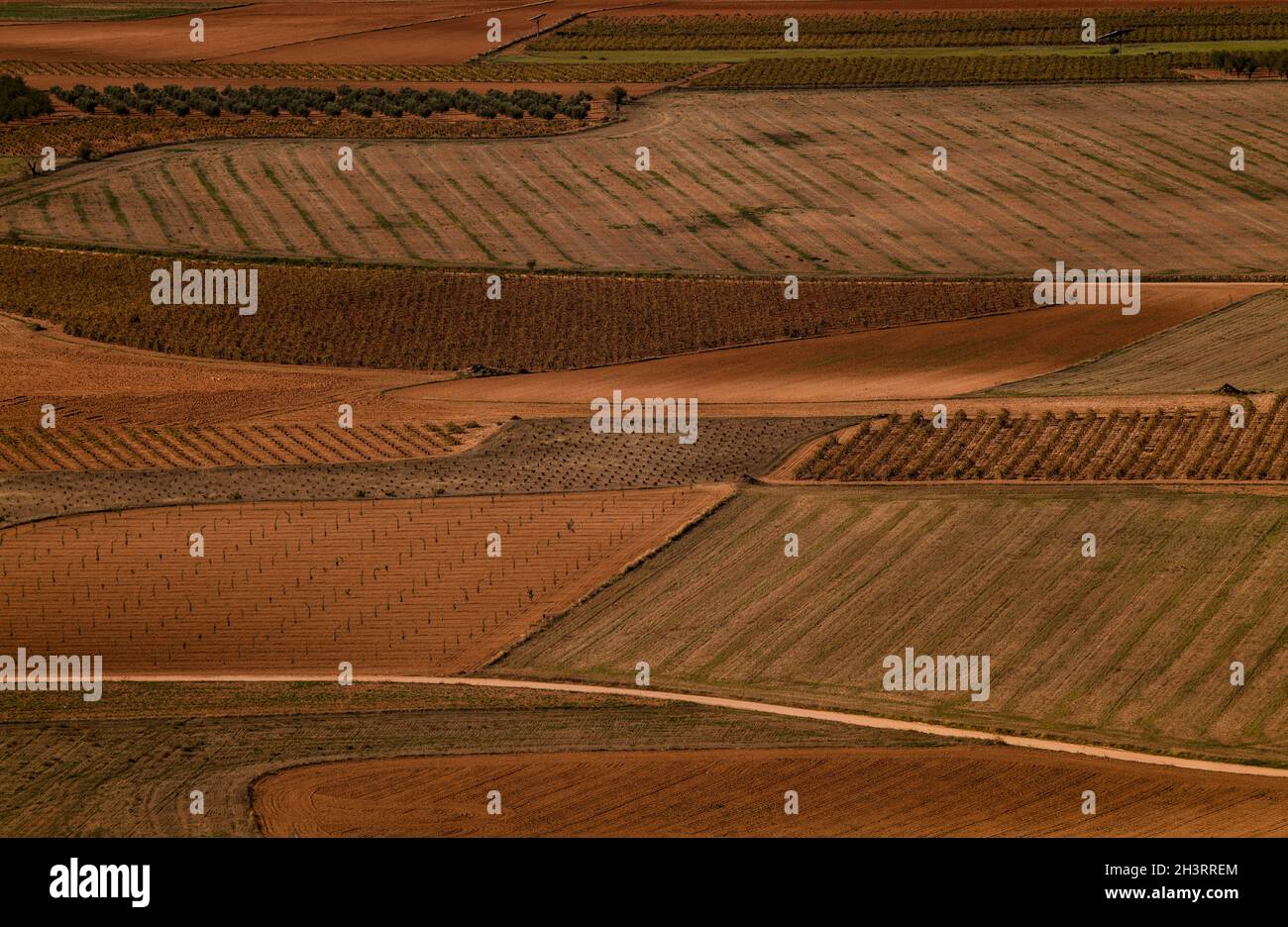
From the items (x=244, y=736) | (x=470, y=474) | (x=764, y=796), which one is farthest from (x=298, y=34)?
(x=764, y=796)

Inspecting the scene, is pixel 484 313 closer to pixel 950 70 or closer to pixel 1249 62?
pixel 950 70

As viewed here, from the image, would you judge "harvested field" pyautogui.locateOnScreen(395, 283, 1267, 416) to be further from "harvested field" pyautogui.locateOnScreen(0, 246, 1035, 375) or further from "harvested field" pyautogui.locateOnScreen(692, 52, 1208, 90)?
"harvested field" pyautogui.locateOnScreen(692, 52, 1208, 90)

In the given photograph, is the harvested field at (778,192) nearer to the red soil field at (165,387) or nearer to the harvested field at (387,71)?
the harvested field at (387,71)

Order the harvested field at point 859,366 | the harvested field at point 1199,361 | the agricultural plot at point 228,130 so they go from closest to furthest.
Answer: the harvested field at point 1199,361 < the harvested field at point 859,366 < the agricultural plot at point 228,130

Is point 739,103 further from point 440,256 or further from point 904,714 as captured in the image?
point 904,714

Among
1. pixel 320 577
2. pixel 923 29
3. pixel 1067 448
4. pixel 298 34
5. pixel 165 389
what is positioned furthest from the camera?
pixel 298 34

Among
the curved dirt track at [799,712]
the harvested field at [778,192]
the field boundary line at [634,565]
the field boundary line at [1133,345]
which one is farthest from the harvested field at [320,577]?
the harvested field at [778,192]

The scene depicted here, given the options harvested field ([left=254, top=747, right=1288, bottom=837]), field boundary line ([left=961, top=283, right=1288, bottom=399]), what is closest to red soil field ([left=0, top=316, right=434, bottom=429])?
field boundary line ([left=961, top=283, right=1288, bottom=399])
